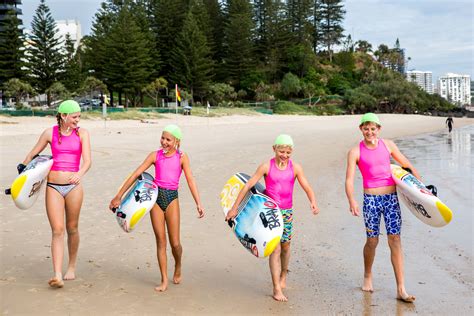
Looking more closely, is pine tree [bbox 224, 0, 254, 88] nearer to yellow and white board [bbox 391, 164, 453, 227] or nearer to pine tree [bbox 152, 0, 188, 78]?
pine tree [bbox 152, 0, 188, 78]

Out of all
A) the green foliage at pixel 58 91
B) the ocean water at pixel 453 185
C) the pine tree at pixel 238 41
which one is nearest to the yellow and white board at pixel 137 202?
the ocean water at pixel 453 185

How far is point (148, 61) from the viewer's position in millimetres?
42750

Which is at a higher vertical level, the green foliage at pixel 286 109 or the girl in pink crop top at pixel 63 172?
the green foliage at pixel 286 109

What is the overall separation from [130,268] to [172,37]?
4844 centimetres

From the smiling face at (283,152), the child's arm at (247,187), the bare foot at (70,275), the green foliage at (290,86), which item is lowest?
the bare foot at (70,275)

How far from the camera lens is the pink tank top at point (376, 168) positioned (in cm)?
390

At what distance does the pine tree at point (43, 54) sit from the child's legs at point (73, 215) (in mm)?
38104

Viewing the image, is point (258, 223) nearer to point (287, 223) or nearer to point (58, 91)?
point (287, 223)

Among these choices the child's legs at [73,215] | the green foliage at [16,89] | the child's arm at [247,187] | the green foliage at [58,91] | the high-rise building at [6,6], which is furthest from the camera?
the high-rise building at [6,6]

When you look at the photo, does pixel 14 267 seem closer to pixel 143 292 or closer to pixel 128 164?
pixel 143 292

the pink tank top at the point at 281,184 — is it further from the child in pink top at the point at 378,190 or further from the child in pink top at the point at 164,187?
the child in pink top at the point at 164,187

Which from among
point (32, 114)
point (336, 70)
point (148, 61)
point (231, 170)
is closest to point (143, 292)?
point (231, 170)

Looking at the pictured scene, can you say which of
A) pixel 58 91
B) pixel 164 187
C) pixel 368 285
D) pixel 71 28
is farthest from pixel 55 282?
pixel 71 28

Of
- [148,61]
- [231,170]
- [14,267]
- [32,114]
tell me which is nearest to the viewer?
[14,267]
